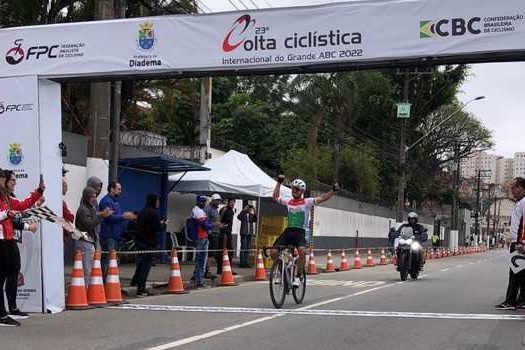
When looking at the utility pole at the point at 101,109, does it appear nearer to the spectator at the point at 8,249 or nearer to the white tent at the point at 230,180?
the white tent at the point at 230,180

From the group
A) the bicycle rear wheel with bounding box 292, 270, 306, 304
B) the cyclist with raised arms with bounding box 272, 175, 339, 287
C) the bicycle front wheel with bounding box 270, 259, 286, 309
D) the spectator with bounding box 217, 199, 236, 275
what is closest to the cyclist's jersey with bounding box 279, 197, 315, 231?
the cyclist with raised arms with bounding box 272, 175, 339, 287

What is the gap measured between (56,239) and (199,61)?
3.73 metres

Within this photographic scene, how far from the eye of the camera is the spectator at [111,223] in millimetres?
12414

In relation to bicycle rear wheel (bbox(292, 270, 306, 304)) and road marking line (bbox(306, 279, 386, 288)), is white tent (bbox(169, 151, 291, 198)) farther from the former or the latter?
bicycle rear wheel (bbox(292, 270, 306, 304))

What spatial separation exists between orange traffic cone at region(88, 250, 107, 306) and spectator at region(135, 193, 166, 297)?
1.67 meters

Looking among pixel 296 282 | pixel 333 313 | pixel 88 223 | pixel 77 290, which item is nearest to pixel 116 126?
pixel 88 223

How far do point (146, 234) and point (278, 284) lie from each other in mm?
3314

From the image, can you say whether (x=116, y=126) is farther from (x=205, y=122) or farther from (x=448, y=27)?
(x=205, y=122)

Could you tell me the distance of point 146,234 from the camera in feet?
43.8

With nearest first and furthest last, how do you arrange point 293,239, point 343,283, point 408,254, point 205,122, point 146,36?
1. point 293,239
2. point 146,36
3. point 343,283
4. point 408,254
5. point 205,122

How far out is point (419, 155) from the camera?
60.3 meters

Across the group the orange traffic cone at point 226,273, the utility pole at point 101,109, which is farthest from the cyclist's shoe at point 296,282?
the utility pole at point 101,109

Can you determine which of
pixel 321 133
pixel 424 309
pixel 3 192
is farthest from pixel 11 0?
pixel 321 133

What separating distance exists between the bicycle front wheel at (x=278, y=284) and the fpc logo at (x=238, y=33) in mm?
3611
